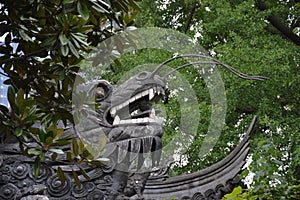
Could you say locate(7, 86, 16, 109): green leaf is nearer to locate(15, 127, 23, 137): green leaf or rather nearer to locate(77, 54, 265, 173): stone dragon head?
locate(15, 127, 23, 137): green leaf

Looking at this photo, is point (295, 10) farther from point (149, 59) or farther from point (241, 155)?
point (241, 155)

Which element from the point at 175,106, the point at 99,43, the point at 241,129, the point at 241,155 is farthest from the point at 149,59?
the point at 99,43

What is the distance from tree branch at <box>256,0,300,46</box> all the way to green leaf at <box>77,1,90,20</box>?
10.3 m

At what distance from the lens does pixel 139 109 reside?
6.15 meters

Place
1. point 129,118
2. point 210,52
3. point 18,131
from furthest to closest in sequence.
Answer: point 210,52, point 129,118, point 18,131

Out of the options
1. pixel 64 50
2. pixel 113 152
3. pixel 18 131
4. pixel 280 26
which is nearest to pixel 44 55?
pixel 64 50

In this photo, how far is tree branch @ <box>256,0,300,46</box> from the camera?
42.5ft

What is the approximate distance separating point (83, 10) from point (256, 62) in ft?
28.2

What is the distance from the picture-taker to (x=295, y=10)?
12.8 metres

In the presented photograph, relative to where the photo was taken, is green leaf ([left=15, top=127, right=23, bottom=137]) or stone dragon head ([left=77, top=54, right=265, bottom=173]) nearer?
green leaf ([left=15, top=127, right=23, bottom=137])

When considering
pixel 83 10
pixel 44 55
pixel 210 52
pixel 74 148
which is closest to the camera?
pixel 83 10

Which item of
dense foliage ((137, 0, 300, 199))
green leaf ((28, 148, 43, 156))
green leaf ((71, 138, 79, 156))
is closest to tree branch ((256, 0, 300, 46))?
dense foliage ((137, 0, 300, 199))

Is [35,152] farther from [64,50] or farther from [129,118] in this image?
[129,118]

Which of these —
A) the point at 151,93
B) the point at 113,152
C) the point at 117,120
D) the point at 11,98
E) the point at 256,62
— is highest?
the point at 256,62
